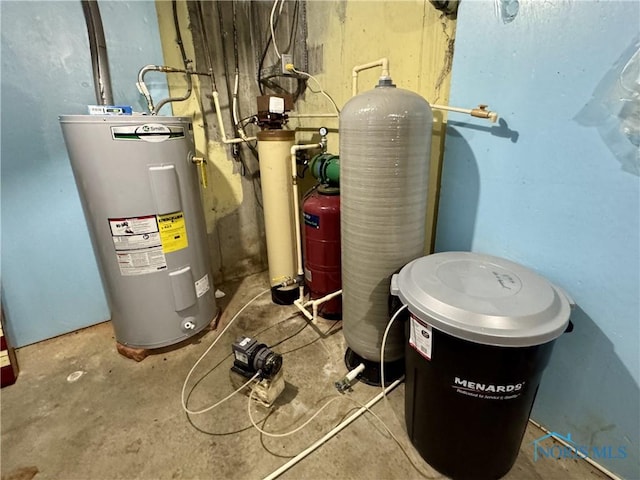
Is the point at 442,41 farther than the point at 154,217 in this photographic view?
No

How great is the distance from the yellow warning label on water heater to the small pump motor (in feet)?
1.89

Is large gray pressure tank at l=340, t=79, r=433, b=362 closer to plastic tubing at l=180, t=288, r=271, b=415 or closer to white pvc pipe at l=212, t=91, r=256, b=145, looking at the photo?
plastic tubing at l=180, t=288, r=271, b=415

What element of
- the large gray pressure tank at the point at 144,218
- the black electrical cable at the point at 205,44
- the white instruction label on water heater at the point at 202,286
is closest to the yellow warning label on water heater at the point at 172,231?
the large gray pressure tank at the point at 144,218

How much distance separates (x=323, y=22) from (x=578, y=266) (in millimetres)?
1729

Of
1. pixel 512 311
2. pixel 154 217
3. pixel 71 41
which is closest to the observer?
pixel 512 311

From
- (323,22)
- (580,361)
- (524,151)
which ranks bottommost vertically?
(580,361)

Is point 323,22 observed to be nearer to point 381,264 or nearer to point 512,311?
point 381,264

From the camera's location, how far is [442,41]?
48.5 inches

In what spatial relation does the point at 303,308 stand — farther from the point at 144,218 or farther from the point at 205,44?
the point at 205,44

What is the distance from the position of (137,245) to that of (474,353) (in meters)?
1.39

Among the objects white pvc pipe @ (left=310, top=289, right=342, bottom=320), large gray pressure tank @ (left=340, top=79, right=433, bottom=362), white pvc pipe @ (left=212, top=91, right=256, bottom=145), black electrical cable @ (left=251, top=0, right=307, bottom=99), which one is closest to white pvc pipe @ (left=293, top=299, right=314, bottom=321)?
white pvc pipe @ (left=310, top=289, right=342, bottom=320)

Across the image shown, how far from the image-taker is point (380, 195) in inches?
43.8

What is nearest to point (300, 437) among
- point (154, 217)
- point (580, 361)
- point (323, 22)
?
point (580, 361)

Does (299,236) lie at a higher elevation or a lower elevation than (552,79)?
lower
